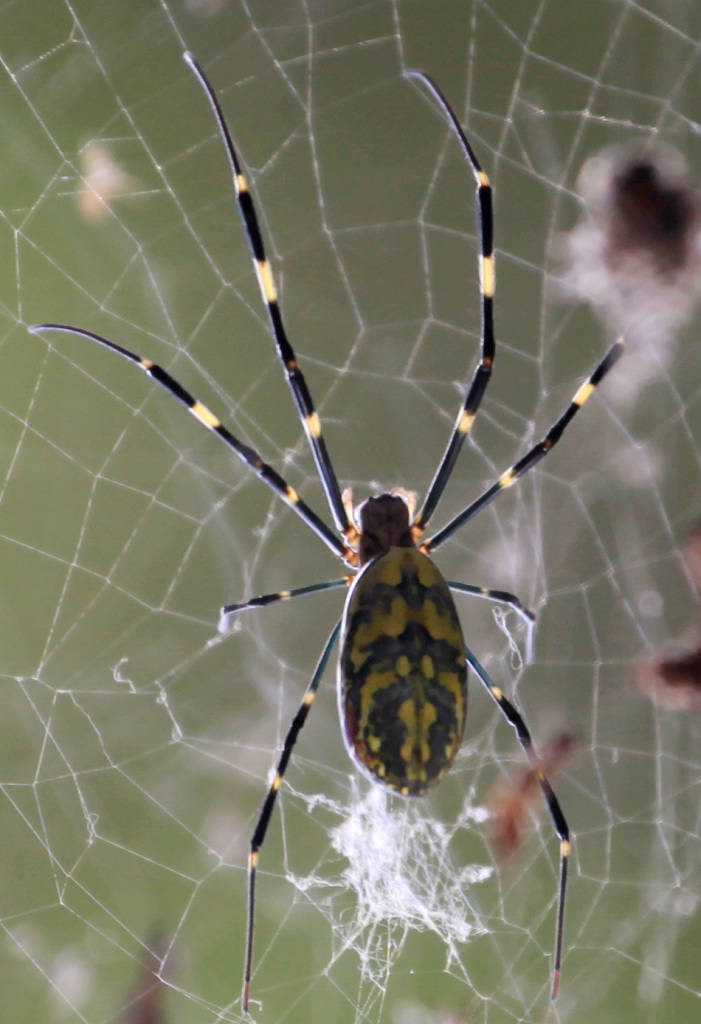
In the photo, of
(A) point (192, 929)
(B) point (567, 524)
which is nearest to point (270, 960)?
(A) point (192, 929)

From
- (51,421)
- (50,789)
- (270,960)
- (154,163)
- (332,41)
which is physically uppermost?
(332,41)

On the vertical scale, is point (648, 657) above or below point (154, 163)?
below

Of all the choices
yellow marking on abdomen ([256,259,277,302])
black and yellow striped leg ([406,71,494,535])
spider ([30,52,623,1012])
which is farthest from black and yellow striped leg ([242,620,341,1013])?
yellow marking on abdomen ([256,259,277,302])

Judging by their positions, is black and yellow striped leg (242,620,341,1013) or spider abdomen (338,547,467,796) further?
black and yellow striped leg (242,620,341,1013)

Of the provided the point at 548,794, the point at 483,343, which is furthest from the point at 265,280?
the point at 548,794

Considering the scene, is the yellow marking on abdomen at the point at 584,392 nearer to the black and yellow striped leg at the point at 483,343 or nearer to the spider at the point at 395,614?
the spider at the point at 395,614

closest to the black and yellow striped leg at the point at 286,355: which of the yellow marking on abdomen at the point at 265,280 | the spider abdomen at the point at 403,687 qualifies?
the yellow marking on abdomen at the point at 265,280

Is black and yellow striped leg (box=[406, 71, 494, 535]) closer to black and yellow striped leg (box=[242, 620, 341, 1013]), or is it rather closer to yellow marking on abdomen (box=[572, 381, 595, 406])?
yellow marking on abdomen (box=[572, 381, 595, 406])

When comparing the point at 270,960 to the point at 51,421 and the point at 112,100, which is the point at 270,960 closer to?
the point at 51,421
